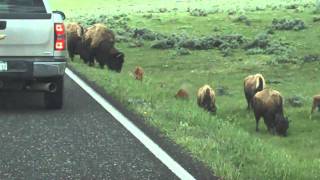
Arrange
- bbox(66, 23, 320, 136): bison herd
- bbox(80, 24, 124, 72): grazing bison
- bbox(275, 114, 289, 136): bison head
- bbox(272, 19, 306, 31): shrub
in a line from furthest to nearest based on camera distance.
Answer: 1. bbox(272, 19, 306, 31): shrub
2. bbox(80, 24, 124, 72): grazing bison
3. bbox(66, 23, 320, 136): bison herd
4. bbox(275, 114, 289, 136): bison head

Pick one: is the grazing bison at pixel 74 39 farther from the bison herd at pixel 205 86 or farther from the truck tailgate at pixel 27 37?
the truck tailgate at pixel 27 37

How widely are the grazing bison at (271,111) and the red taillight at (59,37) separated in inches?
136

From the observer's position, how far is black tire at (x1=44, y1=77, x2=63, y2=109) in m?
11.3

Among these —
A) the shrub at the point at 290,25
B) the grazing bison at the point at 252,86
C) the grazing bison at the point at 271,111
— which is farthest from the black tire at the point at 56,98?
the shrub at the point at 290,25

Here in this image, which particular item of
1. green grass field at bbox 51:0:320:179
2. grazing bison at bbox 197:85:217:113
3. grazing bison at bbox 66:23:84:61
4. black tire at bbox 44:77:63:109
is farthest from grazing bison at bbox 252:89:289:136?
grazing bison at bbox 66:23:84:61

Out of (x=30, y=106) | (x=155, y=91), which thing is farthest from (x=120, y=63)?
(x=30, y=106)

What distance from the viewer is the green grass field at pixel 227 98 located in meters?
8.17

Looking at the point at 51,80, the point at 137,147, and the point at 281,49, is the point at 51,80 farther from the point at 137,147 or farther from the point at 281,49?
the point at 281,49

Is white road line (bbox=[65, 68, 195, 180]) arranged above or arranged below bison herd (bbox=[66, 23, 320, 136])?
above

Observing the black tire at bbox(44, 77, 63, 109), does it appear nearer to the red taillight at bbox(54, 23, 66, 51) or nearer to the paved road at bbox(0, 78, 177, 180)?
the paved road at bbox(0, 78, 177, 180)

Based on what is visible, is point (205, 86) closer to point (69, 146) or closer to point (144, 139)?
point (144, 139)

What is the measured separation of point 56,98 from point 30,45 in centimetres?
103

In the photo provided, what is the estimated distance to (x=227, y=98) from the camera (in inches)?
618

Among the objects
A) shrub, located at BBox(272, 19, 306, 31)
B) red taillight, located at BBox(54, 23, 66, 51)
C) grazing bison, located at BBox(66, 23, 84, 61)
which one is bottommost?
shrub, located at BBox(272, 19, 306, 31)
